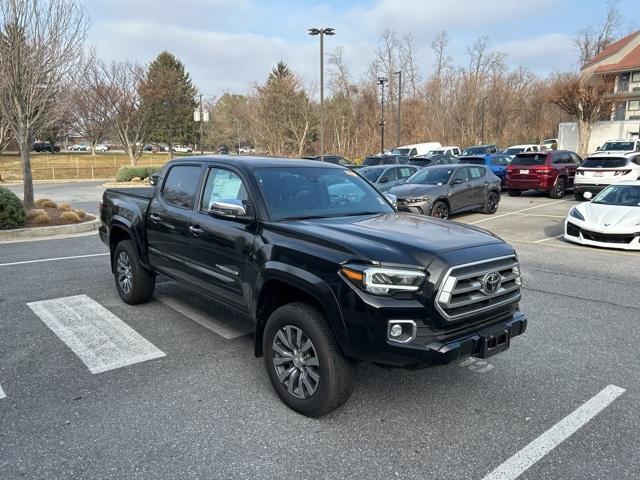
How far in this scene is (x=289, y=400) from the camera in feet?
11.6

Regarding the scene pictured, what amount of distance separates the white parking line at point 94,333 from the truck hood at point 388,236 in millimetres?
1987

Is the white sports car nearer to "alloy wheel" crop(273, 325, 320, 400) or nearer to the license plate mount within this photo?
the license plate mount

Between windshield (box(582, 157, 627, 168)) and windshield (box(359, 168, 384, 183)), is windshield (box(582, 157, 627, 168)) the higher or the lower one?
the higher one

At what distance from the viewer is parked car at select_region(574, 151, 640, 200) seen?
16.7 meters

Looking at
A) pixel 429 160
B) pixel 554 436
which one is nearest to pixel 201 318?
pixel 554 436

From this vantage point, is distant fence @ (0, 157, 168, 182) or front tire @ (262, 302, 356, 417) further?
distant fence @ (0, 157, 168, 182)

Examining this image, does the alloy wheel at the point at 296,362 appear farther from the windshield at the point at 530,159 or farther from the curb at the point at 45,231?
the windshield at the point at 530,159

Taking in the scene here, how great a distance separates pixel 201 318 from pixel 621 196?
366 inches

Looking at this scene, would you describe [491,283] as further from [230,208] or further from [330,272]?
[230,208]

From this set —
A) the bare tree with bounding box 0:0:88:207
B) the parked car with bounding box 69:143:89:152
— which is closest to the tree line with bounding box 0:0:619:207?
the bare tree with bounding box 0:0:88:207

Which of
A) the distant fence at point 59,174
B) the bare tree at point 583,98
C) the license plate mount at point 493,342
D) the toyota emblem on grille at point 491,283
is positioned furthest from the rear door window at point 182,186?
the bare tree at point 583,98

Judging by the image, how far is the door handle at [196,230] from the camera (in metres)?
4.46

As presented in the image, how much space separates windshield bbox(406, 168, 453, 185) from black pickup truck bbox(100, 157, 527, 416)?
9.46m

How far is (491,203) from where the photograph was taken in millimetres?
15508
